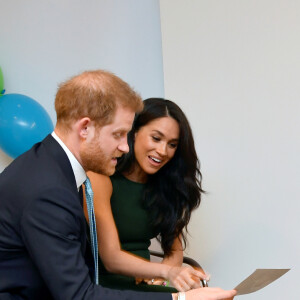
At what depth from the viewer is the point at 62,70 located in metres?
2.82

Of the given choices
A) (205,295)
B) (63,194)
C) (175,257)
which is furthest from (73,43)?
(205,295)

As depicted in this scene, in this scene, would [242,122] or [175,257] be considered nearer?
[175,257]

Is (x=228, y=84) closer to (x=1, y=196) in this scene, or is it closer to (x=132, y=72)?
(x=132, y=72)

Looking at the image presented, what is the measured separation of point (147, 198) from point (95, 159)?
0.74 metres

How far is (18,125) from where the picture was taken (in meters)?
2.32

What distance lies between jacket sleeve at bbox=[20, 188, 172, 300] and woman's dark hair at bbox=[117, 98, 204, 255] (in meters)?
0.80

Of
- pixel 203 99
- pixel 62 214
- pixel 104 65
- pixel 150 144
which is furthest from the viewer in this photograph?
pixel 104 65

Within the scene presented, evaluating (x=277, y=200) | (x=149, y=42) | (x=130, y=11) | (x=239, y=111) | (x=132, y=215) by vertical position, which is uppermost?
(x=130, y=11)

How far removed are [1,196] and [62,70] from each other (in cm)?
176

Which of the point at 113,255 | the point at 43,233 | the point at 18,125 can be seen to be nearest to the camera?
the point at 43,233

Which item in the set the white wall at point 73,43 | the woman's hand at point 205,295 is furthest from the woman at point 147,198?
the white wall at point 73,43

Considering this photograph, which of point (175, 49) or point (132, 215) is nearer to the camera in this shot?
point (132, 215)

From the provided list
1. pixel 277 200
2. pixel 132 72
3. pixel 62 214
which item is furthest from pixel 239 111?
pixel 62 214

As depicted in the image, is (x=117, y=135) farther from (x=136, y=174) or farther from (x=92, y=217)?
(x=136, y=174)
